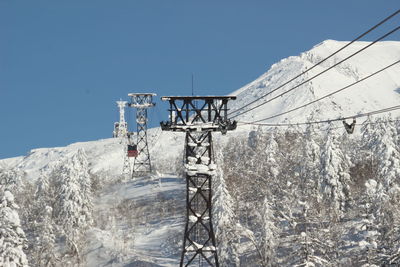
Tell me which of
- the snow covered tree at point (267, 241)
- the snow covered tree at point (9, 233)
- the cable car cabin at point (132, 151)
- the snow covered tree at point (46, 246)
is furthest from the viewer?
the cable car cabin at point (132, 151)

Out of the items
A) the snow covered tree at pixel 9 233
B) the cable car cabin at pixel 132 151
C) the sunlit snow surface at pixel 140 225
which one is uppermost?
the cable car cabin at pixel 132 151

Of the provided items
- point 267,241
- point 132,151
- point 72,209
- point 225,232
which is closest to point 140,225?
point 132,151

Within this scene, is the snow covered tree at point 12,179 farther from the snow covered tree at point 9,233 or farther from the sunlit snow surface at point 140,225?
the snow covered tree at point 9,233

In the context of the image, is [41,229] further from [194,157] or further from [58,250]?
[194,157]

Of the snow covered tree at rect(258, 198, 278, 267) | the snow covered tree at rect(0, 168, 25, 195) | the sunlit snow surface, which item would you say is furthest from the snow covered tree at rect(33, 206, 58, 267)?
the snow covered tree at rect(258, 198, 278, 267)

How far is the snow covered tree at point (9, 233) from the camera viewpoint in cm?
3803

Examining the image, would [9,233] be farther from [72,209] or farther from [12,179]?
[12,179]

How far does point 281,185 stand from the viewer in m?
77.6

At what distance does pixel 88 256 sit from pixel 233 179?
2620cm

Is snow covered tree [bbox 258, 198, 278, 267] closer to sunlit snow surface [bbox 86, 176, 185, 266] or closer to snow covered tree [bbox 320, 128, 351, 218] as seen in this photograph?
snow covered tree [bbox 320, 128, 351, 218]

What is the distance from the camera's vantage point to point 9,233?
38906mm

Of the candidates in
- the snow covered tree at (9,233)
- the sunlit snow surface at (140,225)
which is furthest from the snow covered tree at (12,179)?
the snow covered tree at (9,233)

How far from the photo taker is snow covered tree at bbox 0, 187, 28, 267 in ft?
125

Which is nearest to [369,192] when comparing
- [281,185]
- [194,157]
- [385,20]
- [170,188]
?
[281,185]
